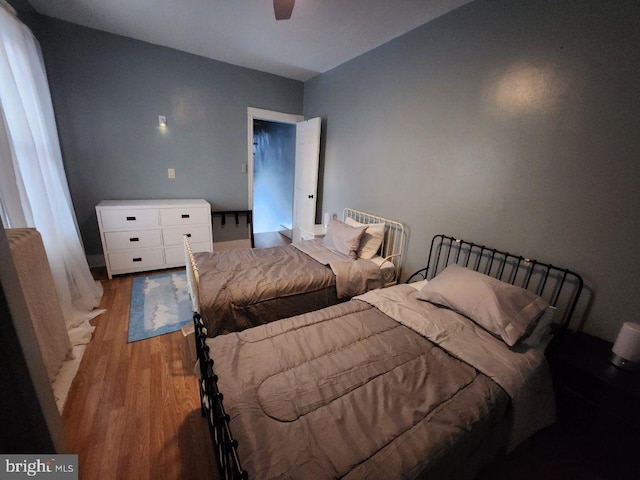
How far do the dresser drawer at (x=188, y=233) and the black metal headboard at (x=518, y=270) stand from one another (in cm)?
281

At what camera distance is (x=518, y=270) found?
6.06ft

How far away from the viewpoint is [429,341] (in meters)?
1.44

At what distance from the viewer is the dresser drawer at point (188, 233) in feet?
10.6

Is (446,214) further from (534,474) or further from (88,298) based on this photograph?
(88,298)

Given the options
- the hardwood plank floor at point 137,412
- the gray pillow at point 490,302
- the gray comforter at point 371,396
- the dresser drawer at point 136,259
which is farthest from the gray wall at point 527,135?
the dresser drawer at point 136,259

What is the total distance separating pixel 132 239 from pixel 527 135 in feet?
12.9

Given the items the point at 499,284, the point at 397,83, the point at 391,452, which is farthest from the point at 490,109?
the point at 391,452

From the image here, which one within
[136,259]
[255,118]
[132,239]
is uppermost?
[255,118]

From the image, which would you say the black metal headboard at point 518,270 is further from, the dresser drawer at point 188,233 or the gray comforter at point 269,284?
the dresser drawer at point 188,233

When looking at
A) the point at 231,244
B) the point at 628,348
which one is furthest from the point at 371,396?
the point at 231,244

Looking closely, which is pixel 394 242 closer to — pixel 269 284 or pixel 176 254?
pixel 269 284

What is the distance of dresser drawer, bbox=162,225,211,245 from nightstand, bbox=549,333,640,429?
360cm

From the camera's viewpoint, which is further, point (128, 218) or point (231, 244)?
point (231, 244)

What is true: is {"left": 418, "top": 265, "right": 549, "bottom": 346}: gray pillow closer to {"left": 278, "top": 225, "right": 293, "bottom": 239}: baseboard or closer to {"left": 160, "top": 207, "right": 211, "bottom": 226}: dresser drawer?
{"left": 160, "top": 207, "right": 211, "bottom": 226}: dresser drawer
